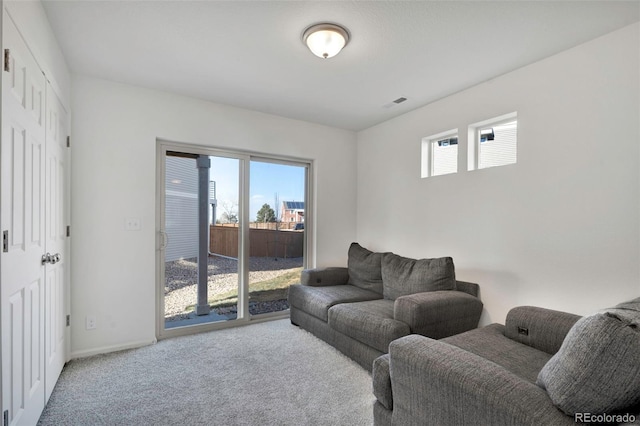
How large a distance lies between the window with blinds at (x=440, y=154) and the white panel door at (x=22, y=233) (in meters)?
3.24

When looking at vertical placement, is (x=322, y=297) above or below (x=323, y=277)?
below

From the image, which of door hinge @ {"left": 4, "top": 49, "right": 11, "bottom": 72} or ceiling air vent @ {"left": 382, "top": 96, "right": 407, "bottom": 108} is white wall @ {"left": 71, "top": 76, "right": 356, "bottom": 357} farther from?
ceiling air vent @ {"left": 382, "top": 96, "right": 407, "bottom": 108}

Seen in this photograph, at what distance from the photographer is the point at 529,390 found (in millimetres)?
1136

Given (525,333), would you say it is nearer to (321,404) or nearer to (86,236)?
(321,404)

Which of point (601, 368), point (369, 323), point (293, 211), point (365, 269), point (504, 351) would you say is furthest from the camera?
point (293, 211)

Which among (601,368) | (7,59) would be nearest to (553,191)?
(601,368)

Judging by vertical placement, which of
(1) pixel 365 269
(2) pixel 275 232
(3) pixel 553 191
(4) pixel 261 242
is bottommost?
(1) pixel 365 269

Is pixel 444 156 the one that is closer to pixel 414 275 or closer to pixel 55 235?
pixel 414 275

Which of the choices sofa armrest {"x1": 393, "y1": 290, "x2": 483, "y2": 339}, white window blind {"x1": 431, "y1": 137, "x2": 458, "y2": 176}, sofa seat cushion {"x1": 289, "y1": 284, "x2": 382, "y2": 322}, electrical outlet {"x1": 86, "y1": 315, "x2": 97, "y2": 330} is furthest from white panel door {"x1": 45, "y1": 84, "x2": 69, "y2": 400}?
white window blind {"x1": 431, "y1": 137, "x2": 458, "y2": 176}

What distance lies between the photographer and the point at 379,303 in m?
2.91

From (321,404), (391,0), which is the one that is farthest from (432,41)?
(321,404)

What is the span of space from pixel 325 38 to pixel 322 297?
7.44ft

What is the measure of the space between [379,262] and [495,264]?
1.15 m

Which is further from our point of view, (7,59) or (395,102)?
(395,102)
